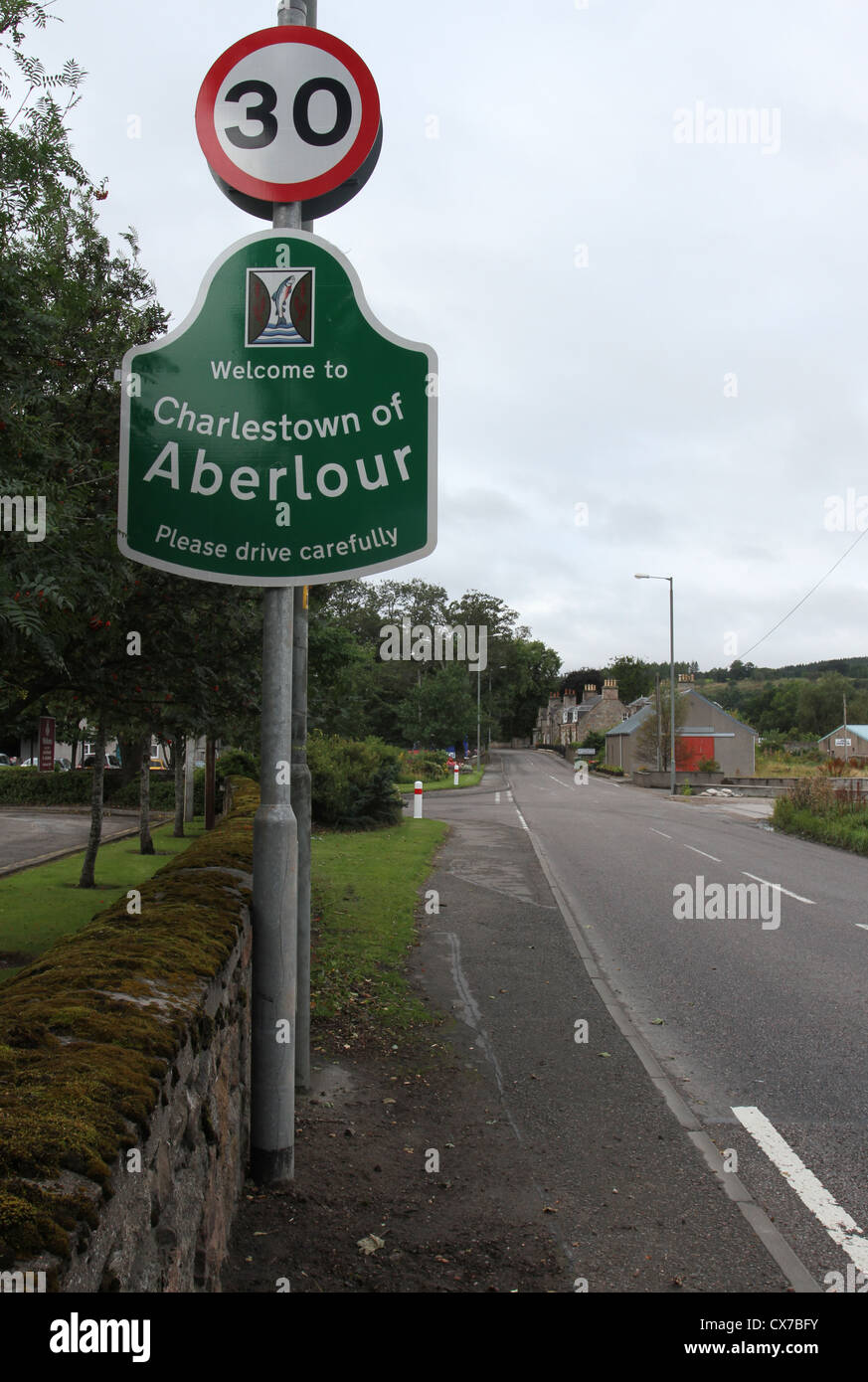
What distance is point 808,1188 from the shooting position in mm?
4297

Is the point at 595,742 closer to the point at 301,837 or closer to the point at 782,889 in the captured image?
the point at 782,889

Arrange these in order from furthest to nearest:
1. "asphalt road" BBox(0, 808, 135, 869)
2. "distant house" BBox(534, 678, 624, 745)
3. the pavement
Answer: "distant house" BBox(534, 678, 624, 745), "asphalt road" BBox(0, 808, 135, 869), the pavement

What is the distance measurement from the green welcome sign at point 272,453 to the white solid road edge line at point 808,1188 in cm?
317

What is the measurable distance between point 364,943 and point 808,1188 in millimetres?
5448

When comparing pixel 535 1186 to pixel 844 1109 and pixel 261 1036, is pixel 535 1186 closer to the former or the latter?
pixel 261 1036

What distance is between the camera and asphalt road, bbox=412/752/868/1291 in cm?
419

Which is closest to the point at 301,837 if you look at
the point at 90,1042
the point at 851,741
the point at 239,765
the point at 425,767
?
the point at 90,1042

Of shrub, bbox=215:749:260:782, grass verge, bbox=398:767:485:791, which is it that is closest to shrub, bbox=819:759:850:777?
shrub, bbox=215:749:260:782

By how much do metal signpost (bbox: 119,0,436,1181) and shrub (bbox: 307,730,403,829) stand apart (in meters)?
16.3

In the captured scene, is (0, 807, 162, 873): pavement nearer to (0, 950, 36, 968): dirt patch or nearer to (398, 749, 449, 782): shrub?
(0, 950, 36, 968): dirt patch

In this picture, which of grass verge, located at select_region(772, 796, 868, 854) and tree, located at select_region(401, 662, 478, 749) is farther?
tree, located at select_region(401, 662, 478, 749)

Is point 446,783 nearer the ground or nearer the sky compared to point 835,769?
nearer the ground

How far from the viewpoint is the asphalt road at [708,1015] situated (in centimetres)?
419

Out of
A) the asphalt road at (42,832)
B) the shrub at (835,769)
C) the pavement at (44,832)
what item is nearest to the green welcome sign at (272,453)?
the pavement at (44,832)
